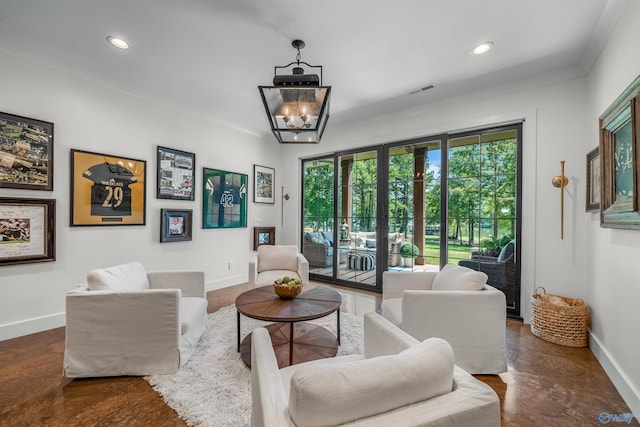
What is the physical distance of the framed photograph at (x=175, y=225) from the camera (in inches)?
143

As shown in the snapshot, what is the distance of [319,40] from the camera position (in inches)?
93.4

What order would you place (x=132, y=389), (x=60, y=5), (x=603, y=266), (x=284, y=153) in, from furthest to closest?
(x=284, y=153) < (x=603, y=266) < (x=60, y=5) < (x=132, y=389)

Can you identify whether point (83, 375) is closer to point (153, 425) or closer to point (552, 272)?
point (153, 425)

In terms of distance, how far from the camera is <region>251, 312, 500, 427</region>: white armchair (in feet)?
2.49

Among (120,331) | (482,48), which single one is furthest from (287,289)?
(482,48)

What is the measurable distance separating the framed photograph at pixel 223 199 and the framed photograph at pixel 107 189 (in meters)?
0.84

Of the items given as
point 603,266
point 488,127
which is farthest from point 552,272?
point 488,127

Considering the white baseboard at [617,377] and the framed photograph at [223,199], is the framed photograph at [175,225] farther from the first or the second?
the white baseboard at [617,377]

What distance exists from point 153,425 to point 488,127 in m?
4.09

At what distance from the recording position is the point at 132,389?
185 centimetres

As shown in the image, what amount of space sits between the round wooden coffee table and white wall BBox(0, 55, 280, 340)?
1.88 metres

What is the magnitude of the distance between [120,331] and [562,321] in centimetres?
366

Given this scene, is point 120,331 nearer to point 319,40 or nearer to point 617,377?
point 319,40

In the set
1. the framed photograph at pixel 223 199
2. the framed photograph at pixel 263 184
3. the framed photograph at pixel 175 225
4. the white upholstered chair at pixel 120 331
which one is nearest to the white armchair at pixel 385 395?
the white upholstered chair at pixel 120 331
